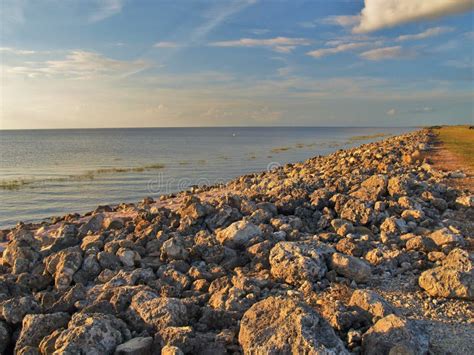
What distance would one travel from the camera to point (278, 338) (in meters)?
4.31

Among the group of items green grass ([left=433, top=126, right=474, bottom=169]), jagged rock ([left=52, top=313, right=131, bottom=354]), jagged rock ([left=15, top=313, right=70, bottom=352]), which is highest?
green grass ([left=433, top=126, right=474, bottom=169])

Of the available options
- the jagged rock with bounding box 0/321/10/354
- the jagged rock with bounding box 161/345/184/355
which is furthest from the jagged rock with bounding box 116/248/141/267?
the jagged rock with bounding box 161/345/184/355

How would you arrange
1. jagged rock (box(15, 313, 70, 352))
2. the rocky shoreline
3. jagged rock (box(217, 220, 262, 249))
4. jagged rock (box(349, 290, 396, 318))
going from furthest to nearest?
1. jagged rock (box(217, 220, 262, 249))
2. jagged rock (box(349, 290, 396, 318))
3. jagged rock (box(15, 313, 70, 352))
4. the rocky shoreline

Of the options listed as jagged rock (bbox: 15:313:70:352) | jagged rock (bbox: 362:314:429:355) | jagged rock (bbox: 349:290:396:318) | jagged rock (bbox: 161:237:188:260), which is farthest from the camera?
jagged rock (bbox: 161:237:188:260)

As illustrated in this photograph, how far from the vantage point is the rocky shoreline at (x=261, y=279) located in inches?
183

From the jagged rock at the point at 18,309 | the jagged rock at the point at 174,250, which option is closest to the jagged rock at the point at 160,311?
the jagged rock at the point at 18,309

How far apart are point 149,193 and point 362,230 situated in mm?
17889

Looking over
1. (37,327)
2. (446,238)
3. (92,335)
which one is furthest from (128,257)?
(446,238)

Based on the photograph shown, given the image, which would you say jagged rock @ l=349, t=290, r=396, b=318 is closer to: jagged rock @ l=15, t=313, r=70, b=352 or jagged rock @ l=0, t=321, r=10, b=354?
jagged rock @ l=15, t=313, r=70, b=352

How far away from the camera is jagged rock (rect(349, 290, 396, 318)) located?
516 cm

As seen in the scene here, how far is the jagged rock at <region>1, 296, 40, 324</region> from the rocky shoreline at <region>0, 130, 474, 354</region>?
0.01 metres

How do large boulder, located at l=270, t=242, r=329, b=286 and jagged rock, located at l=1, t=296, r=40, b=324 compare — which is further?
large boulder, located at l=270, t=242, r=329, b=286

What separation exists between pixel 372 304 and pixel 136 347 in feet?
9.92

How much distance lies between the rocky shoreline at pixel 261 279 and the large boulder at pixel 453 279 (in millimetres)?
16
